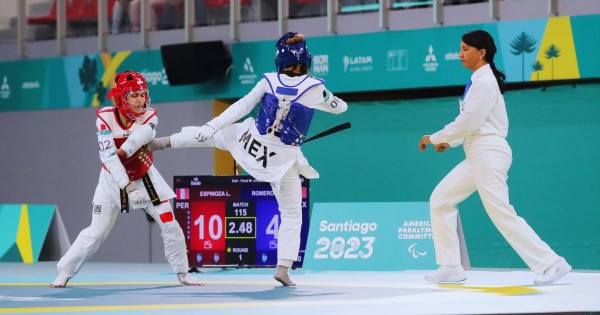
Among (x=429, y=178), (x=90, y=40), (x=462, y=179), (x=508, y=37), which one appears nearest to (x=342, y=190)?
(x=429, y=178)

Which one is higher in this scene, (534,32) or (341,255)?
(534,32)

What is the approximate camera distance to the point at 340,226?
11414 mm

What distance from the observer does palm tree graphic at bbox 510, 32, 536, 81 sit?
1333 centimetres

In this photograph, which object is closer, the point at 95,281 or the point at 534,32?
the point at 95,281

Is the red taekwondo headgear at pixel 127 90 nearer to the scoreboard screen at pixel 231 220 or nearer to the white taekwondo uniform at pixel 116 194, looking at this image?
the white taekwondo uniform at pixel 116 194

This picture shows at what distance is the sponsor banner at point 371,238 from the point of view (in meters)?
11.1

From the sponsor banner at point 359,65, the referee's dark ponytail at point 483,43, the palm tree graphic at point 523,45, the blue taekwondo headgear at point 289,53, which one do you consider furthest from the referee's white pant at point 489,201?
the palm tree graphic at point 523,45

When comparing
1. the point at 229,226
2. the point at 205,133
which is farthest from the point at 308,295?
the point at 229,226

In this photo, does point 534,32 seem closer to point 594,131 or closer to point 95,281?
point 594,131

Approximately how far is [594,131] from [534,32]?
4.57 ft

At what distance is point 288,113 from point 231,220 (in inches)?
125

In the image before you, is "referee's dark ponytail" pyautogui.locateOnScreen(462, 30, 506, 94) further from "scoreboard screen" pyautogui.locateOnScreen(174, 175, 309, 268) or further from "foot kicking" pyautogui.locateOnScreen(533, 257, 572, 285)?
"scoreboard screen" pyautogui.locateOnScreen(174, 175, 309, 268)

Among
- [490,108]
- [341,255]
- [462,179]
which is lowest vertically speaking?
[341,255]

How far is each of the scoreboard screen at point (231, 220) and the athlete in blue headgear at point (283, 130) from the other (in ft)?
8.65
